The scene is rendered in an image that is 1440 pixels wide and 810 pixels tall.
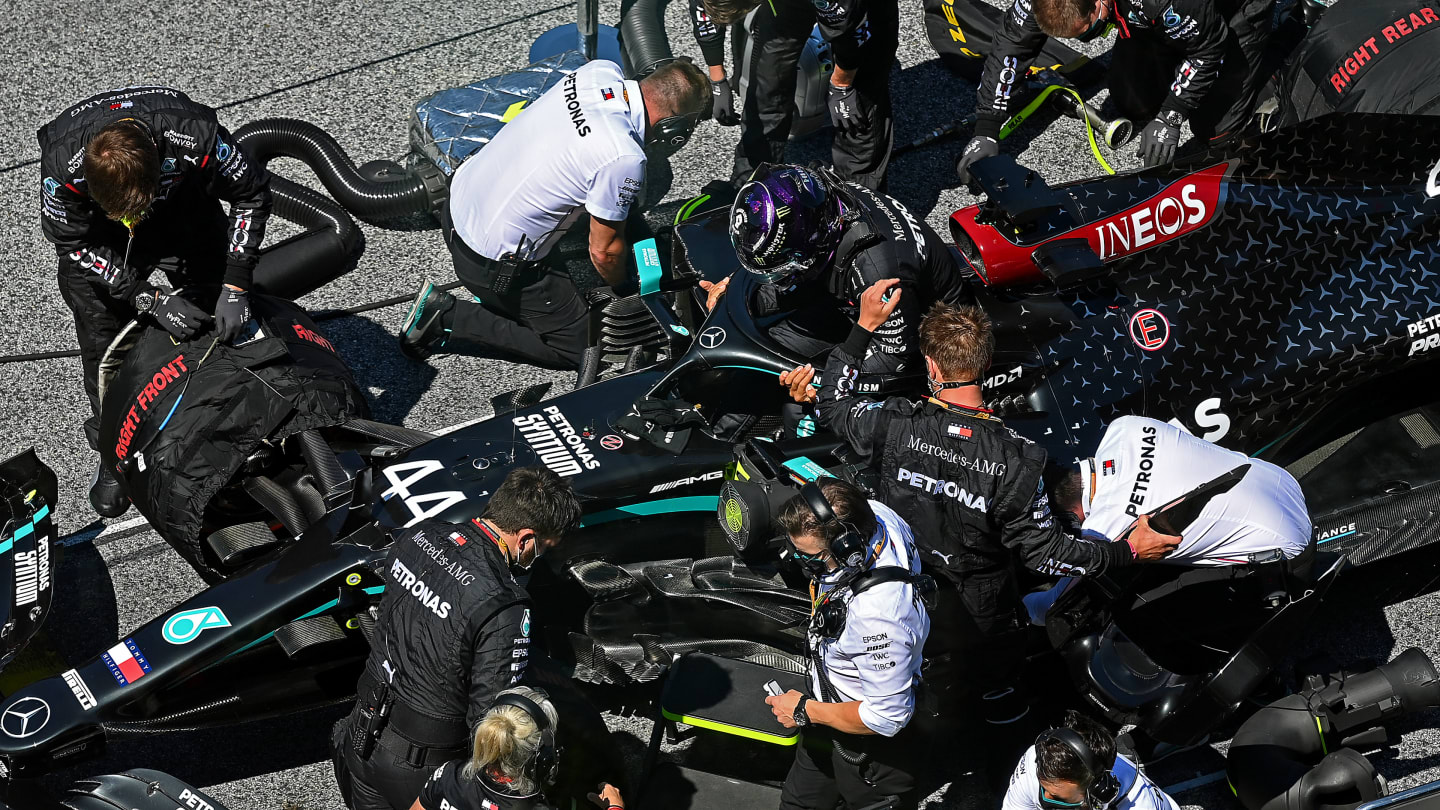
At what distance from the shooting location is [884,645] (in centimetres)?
381

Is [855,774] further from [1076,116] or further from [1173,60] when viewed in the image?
[1076,116]

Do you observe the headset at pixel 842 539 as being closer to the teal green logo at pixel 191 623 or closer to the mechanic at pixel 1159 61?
the teal green logo at pixel 191 623

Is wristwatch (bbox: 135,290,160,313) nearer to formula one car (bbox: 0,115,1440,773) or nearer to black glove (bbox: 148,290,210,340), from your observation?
black glove (bbox: 148,290,210,340)

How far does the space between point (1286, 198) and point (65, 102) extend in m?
6.85

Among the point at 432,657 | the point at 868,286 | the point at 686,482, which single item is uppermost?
the point at 868,286

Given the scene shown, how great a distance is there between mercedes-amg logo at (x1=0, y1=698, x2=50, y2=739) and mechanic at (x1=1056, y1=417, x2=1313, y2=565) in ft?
11.7

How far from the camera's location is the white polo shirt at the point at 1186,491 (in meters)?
4.52

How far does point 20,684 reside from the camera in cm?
509

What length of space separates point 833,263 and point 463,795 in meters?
2.48

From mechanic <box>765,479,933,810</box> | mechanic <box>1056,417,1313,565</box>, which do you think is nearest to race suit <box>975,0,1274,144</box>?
mechanic <box>1056,417,1313,565</box>

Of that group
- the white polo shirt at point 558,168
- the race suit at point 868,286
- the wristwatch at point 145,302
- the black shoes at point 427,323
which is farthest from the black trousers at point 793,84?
the wristwatch at point 145,302

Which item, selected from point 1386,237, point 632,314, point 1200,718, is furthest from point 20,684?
point 1386,237

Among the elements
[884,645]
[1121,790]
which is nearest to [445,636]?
[884,645]

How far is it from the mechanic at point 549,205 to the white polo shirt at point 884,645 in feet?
8.00
